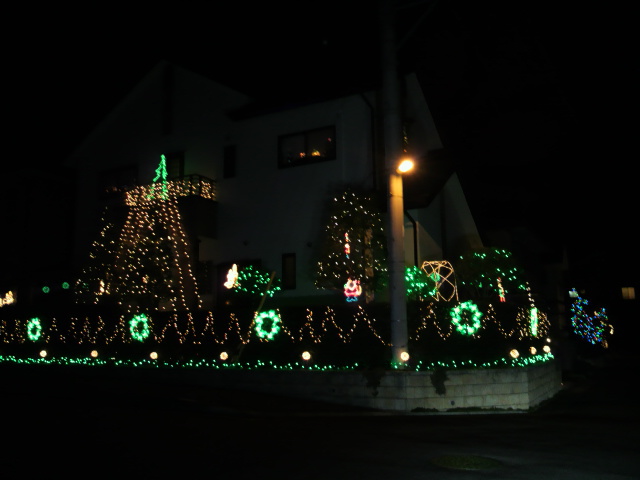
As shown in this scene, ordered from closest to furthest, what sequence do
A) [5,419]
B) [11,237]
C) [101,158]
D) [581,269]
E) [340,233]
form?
[5,419]
[340,233]
[101,158]
[11,237]
[581,269]

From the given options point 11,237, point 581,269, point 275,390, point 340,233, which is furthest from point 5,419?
point 581,269

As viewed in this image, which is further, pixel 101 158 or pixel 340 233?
pixel 101 158

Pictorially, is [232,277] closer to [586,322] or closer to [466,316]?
[466,316]

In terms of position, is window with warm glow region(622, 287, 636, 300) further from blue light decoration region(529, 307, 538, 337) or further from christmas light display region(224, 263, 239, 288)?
christmas light display region(224, 263, 239, 288)

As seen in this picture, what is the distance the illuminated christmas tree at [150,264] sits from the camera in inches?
655

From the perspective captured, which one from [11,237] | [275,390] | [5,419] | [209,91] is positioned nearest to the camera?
[5,419]

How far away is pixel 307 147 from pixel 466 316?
707cm

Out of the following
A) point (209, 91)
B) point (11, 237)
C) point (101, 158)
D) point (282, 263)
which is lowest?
point (282, 263)

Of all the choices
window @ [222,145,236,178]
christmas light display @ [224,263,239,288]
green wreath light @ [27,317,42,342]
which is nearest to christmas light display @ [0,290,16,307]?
Result: green wreath light @ [27,317,42,342]

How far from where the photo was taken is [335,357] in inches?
512

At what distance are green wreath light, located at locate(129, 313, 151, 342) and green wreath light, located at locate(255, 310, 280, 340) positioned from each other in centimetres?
335

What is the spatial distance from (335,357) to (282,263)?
4.50 meters

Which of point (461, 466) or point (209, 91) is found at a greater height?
point (209, 91)

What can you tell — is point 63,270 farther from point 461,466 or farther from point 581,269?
point 581,269
